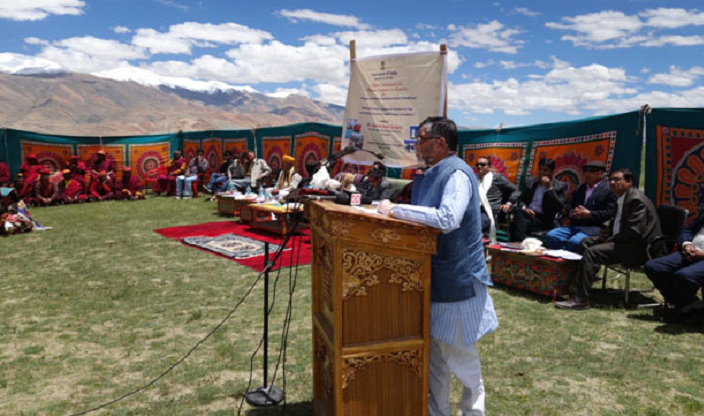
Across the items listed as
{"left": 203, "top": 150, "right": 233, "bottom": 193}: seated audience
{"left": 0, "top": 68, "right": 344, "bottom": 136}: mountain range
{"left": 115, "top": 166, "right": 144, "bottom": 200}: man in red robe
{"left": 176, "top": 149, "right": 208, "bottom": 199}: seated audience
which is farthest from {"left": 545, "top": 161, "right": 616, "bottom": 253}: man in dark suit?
{"left": 0, "top": 68, "right": 344, "bottom": 136}: mountain range

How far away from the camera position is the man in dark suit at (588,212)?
244 inches

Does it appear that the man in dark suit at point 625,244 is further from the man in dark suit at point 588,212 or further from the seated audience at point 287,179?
the seated audience at point 287,179

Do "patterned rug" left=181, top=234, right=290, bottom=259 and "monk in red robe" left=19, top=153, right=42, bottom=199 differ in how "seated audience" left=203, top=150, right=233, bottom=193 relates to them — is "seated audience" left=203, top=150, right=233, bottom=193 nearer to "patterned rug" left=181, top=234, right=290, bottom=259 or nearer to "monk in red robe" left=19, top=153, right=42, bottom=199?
"monk in red robe" left=19, top=153, right=42, bottom=199

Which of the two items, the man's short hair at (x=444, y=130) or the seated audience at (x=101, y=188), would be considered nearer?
the man's short hair at (x=444, y=130)

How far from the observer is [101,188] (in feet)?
49.1

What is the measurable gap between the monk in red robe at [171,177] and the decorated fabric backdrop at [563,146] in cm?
974

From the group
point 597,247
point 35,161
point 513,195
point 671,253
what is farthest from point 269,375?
point 35,161

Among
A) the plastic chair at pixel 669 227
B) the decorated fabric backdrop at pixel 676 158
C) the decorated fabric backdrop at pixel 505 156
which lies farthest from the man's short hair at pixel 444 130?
the decorated fabric backdrop at pixel 505 156

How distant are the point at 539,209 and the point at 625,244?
7.61 ft

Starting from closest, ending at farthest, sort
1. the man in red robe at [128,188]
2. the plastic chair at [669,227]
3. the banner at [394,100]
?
the banner at [394,100]
the plastic chair at [669,227]
the man in red robe at [128,188]

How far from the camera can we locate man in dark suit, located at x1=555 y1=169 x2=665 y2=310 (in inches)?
204

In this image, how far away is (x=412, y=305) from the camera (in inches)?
101

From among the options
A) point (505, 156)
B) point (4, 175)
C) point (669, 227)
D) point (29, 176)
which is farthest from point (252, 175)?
point (669, 227)

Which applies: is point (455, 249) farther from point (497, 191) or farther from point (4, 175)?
point (4, 175)
